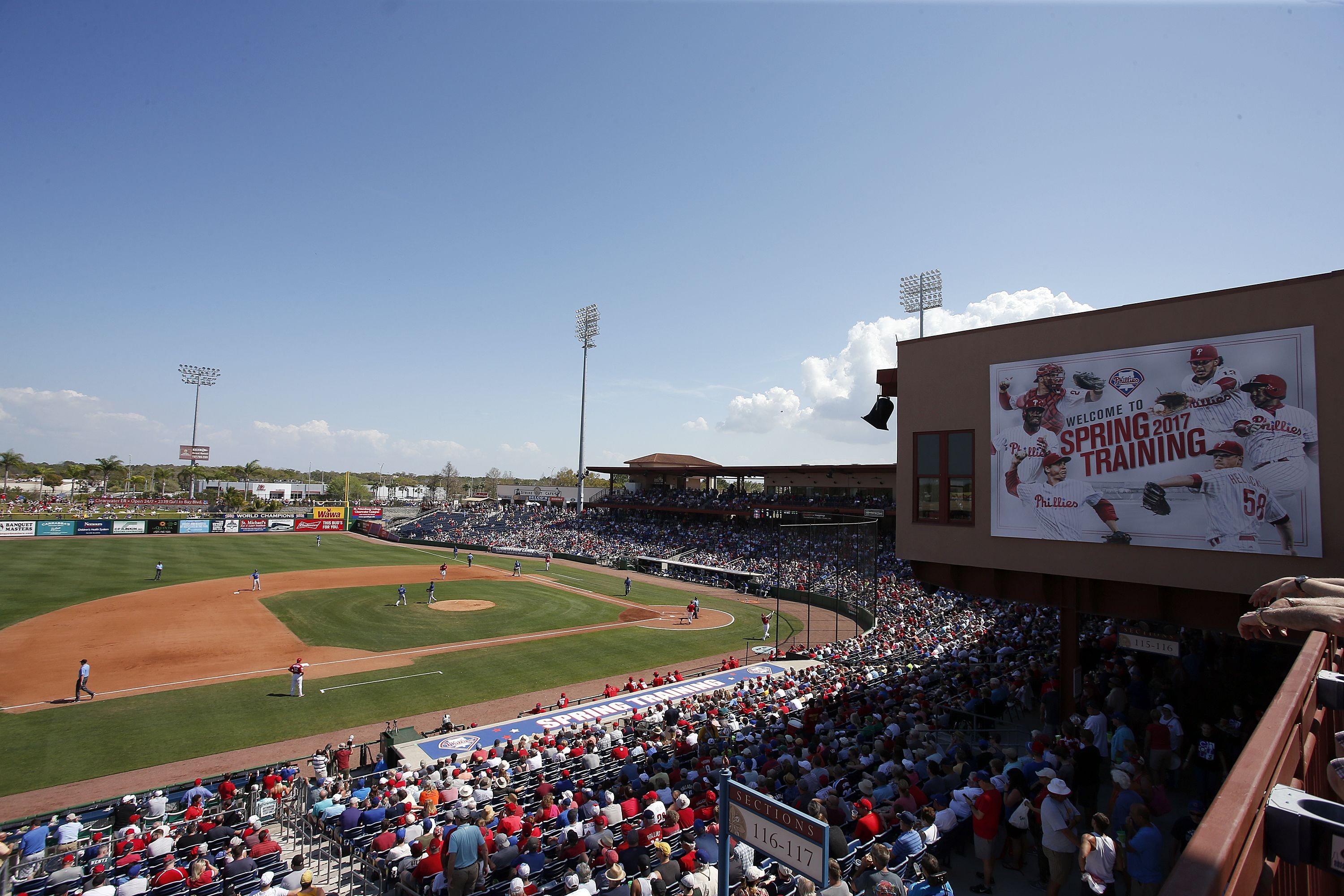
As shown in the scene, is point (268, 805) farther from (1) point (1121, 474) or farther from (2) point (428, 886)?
(1) point (1121, 474)

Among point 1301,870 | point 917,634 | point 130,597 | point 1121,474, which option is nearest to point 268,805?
point 1301,870

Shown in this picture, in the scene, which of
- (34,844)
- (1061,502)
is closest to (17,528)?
(34,844)

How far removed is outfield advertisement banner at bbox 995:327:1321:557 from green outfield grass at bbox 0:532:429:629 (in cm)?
4091

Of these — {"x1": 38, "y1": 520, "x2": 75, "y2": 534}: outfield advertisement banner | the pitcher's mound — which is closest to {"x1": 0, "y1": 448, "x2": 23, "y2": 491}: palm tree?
{"x1": 38, "y1": 520, "x2": 75, "y2": 534}: outfield advertisement banner

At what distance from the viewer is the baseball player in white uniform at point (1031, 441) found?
13.9 m

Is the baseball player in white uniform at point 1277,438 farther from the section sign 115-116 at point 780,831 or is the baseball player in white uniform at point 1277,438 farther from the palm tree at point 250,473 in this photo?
the palm tree at point 250,473

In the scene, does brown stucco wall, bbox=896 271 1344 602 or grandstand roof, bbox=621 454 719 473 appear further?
grandstand roof, bbox=621 454 719 473

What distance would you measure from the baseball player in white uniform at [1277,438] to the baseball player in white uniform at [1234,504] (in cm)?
18

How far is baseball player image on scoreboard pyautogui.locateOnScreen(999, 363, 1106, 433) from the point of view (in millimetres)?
13297

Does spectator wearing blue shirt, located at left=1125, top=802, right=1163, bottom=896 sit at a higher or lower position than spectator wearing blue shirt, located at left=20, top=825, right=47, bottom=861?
higher

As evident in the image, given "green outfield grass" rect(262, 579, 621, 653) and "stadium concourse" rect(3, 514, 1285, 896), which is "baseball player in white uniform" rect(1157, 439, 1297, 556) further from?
"green outfield grass" rect(262, 579, 621, 653)

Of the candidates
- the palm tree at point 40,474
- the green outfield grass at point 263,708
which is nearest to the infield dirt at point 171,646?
the green outfield grass at point 263,708

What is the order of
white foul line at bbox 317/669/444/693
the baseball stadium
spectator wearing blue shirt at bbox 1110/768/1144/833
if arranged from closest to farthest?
spectator wearing blue shirt at bbox 1110/768/1144/833 → the baseball stadium → white foul line at bbox 317/669/444/693

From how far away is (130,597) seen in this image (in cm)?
3731
